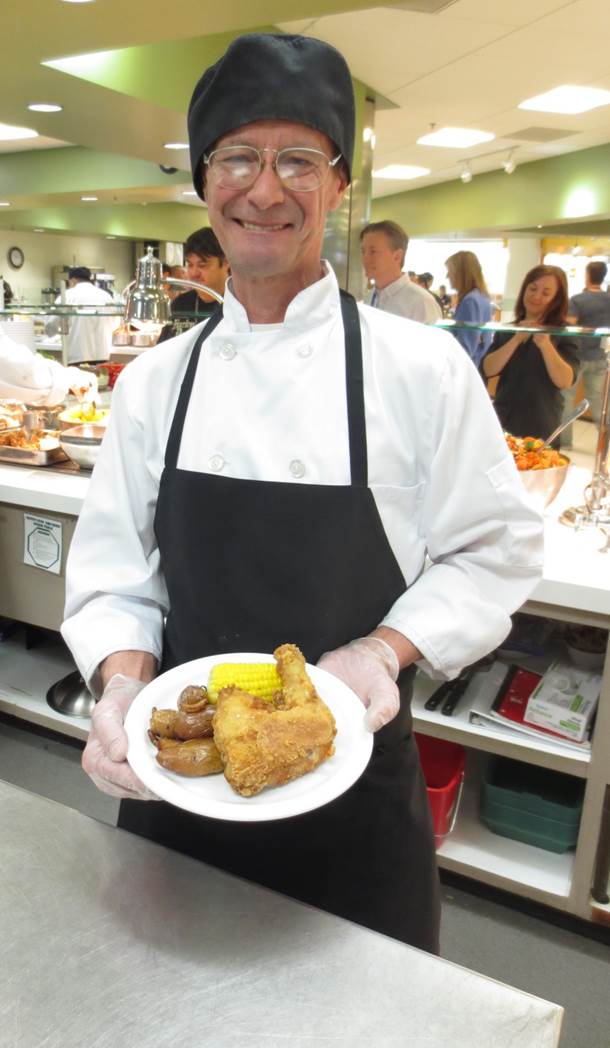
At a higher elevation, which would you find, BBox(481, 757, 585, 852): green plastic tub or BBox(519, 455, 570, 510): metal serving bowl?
BBox(519, 455, 570, 510): metal serving bowl

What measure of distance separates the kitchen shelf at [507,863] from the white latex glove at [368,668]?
1.11 metres

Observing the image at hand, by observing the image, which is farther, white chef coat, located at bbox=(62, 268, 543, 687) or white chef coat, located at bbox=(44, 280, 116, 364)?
white chef coat, located at bbox=(44, 280, 116, 364)

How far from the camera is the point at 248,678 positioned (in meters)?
0.93

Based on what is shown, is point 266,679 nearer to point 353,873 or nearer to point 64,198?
point 353,873

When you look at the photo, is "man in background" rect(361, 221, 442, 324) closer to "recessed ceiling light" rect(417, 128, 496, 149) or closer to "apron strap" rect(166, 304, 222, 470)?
"recessed ceiling light" rect(417, 128, 496, 149)

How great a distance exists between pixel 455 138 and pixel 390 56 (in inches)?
109

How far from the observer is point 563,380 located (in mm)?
2330

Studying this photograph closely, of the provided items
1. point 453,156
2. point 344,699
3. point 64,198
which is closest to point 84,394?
point 344,699

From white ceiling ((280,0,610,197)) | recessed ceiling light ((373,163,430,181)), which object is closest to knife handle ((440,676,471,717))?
white ceiling ((280,0,610,197))

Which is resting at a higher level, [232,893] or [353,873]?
[232,893]

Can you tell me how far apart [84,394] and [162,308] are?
688 mm

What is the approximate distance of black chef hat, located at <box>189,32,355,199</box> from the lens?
94cm

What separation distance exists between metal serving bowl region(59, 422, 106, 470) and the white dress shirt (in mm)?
2616

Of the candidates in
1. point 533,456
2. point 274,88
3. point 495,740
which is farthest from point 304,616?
point 533,456
